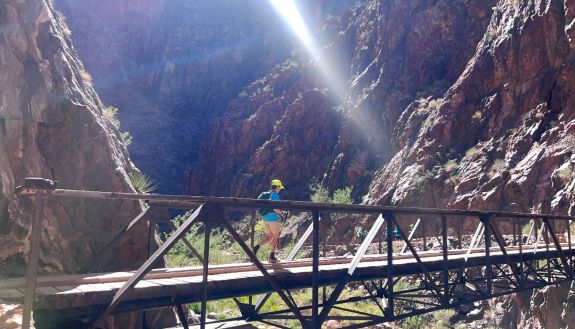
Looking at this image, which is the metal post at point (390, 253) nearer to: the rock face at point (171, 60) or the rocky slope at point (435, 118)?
the rocky slope at point (435, 118)

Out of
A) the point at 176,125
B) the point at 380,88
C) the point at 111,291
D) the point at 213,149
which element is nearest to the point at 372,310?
the point at 111,291

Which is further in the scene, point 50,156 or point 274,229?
point 50,156

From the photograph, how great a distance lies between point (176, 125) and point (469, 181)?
172 feet

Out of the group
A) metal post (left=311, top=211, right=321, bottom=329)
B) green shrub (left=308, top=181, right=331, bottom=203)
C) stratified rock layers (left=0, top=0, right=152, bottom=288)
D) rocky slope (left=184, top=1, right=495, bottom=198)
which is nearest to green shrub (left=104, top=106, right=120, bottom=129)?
stratified rock layers (left=0, top=0, right=152, bottom=288)

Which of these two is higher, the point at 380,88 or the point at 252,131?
the point at 252,131

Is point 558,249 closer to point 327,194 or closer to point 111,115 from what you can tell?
point 111,115

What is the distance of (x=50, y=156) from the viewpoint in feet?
40.4

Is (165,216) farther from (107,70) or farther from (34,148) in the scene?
(107,70)

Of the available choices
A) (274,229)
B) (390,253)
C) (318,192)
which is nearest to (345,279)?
(390,253)

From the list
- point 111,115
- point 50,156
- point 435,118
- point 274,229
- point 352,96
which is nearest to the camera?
point 274,229

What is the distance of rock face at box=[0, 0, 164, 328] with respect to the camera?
32.2 feet

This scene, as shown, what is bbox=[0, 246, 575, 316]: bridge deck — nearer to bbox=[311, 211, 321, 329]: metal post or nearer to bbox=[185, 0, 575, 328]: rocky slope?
bbox=[311, 211, 321, 329]: metal post

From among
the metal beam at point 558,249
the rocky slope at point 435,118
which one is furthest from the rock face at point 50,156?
the rocky slope at point 435,118

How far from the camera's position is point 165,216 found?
6.93 m
